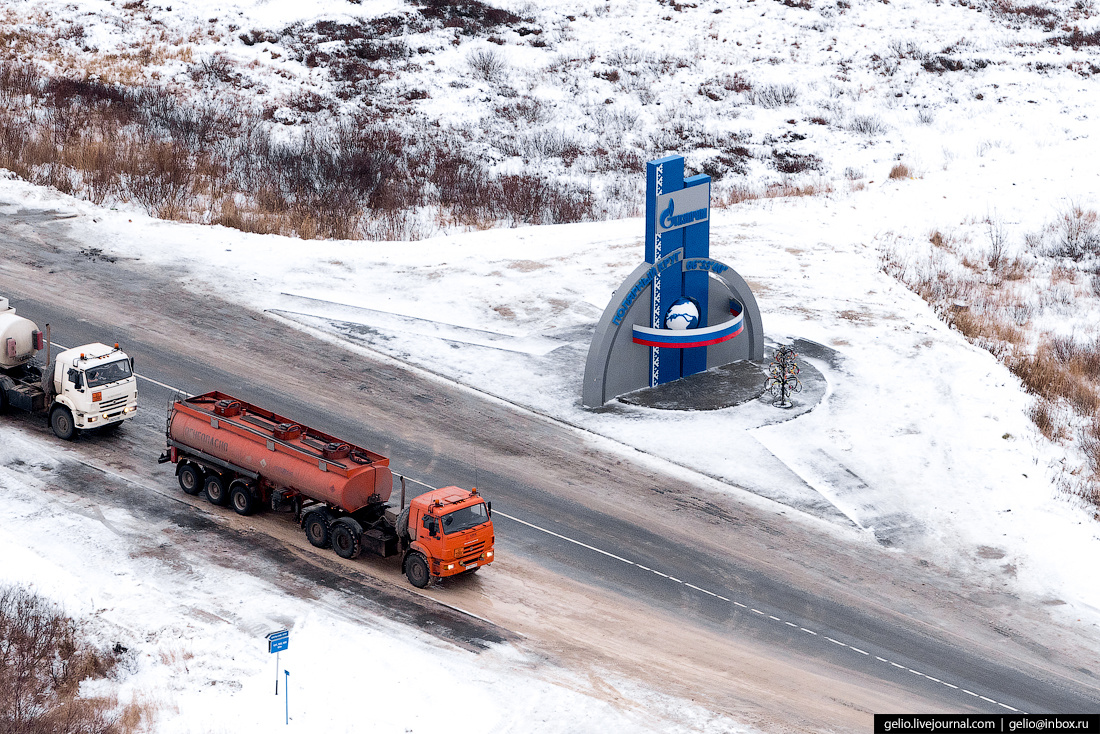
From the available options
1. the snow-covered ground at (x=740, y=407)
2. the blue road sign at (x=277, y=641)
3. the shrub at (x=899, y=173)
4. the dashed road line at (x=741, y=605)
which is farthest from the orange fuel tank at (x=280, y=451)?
the shrub at (x=899, y=173)

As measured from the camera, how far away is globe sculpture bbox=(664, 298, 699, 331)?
30.0 meters

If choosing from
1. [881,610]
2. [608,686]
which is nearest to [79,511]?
[608,686]

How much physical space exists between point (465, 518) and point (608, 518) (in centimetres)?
455

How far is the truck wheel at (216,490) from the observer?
23672 mm

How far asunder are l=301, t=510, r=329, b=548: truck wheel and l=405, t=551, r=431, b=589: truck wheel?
75.1 inches

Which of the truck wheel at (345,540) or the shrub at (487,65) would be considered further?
the shrub at (487,65)

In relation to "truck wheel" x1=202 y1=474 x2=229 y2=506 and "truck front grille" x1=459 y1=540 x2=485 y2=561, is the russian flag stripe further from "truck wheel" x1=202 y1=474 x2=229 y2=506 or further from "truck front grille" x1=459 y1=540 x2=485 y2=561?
"truck wheel" x1=202 y1=474 x2=229 y2=506

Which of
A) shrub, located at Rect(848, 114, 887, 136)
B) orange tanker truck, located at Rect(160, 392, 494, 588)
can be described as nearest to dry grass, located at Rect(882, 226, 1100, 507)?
shrub, located at Rect(848, 114, 887, 136)

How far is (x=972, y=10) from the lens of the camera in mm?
66688

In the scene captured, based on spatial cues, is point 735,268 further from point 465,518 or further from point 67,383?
point 67,383

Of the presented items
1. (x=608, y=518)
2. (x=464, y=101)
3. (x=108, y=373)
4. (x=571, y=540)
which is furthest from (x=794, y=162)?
(x=108, y=373)

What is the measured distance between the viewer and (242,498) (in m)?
23.4

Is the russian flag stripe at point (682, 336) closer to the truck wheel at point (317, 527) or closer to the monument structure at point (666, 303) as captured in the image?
the monument structure at point (666, 303)

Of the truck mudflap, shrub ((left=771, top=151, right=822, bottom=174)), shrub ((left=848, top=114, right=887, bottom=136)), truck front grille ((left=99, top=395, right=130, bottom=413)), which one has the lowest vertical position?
the truck mudflap
